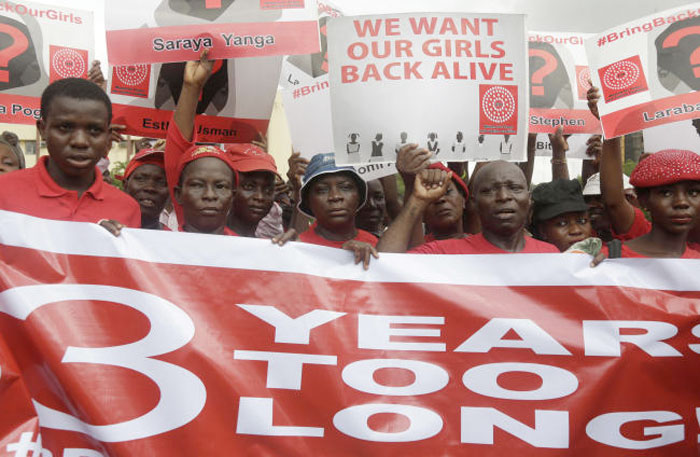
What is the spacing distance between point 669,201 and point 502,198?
2.92 ft

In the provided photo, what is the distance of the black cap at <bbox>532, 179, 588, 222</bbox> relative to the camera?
4.29 metres

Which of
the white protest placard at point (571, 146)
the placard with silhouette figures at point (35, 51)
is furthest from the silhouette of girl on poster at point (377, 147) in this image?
the white protest placard at point (571, 146)

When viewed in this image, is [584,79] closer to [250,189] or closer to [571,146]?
[571,146]

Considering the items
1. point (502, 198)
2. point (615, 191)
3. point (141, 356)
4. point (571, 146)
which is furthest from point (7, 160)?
point (571, 146)

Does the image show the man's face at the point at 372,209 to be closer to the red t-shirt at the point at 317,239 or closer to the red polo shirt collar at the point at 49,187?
the red t-shirt at the point at 317,239

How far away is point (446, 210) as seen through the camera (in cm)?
461

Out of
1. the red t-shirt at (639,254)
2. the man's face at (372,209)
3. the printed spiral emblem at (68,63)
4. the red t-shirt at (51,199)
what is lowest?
the red t-shirt at (639,254)

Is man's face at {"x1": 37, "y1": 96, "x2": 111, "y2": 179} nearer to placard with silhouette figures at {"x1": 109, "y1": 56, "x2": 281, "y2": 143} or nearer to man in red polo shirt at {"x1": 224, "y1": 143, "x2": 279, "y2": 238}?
man in red polo shirt at {"x1": 224, "y1": 143, "x2": 279, "y2": 238}

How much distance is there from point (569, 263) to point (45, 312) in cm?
238

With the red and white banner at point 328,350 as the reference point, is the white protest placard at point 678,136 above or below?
above

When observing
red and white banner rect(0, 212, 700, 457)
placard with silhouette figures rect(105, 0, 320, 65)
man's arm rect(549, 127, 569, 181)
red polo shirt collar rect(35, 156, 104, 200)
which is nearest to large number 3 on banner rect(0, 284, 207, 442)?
red and white banner rect(0, 212, 700, 457)

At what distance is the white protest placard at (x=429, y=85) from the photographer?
12.4ft

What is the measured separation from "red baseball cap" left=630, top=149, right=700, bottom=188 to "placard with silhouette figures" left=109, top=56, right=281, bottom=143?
8.61 feet

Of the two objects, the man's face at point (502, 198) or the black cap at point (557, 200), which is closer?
the man's face at point (502, 198)
